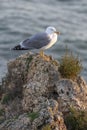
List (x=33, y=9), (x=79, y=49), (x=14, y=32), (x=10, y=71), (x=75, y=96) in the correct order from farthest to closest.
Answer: (x=33, y=9), (x=14, y=32), (x=79, y=49), (x=10, y=71), (x=75, y=96)

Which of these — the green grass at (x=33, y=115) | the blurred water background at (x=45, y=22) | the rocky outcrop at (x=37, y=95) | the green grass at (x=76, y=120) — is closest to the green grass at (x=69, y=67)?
the rocky outcrop at (x=37, y=95)

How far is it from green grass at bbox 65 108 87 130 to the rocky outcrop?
0.15 meters

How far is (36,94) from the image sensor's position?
381 inches

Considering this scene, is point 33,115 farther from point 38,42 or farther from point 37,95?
point 38,42

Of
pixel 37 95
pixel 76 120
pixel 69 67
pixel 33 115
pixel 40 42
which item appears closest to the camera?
pixel 33 115

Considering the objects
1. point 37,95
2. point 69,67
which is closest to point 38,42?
point 69,67

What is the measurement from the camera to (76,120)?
29.7ft

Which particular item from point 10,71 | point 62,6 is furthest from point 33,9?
point 10,71

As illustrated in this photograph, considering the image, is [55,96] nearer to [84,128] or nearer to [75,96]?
[75,96]

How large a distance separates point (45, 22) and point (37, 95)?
1450cm

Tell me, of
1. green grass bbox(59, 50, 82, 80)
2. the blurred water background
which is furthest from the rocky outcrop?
the blurred water background

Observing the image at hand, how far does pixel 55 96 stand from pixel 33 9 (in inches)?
639

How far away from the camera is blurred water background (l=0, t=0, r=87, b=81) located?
21031mm

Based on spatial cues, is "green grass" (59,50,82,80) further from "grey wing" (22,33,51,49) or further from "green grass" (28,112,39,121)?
"green grass" (28,112,39,121)
